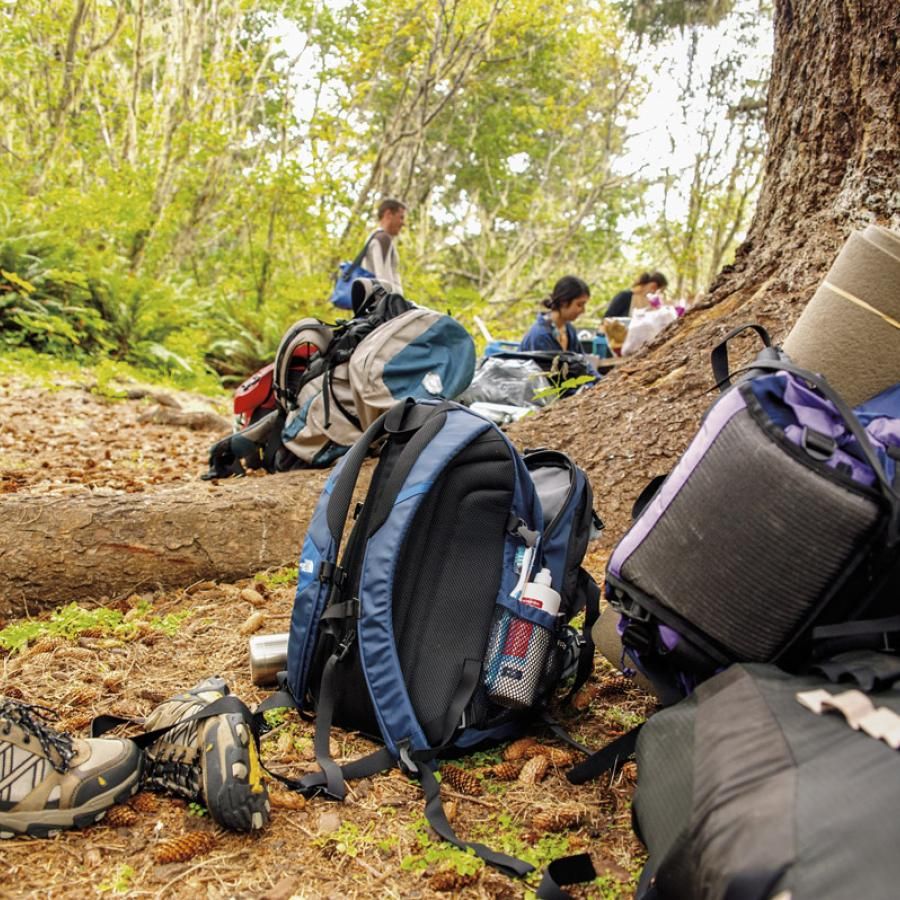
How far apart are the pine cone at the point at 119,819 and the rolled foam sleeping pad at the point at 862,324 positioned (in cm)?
195

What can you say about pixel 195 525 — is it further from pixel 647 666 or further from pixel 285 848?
pixel 647 666

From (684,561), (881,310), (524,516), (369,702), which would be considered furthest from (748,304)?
(369,702)

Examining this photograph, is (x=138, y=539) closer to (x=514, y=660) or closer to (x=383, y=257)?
(x=514, y=660)

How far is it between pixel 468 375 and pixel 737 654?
8.20ft

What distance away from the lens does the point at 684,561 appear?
1503 mm

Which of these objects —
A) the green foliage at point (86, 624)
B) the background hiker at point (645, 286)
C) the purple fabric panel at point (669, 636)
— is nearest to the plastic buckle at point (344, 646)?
the purple fabric panel at point (669, 636)

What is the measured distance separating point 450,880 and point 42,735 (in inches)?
36.1

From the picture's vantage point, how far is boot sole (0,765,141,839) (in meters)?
1.49

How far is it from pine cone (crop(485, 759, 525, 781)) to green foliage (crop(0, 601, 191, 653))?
50.0 inches

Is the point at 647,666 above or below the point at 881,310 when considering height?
below

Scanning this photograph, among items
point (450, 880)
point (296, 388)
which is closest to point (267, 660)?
point (450, 880)

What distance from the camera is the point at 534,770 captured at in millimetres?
1844

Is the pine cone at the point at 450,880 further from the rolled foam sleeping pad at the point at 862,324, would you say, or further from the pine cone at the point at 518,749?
the rolled foam sleeping pad at the point at 862,324

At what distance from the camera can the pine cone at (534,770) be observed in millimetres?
1823
